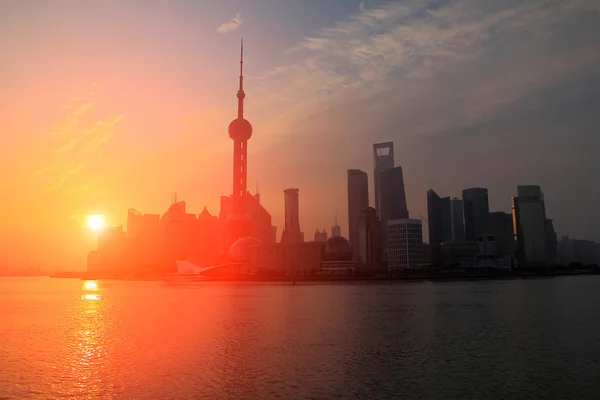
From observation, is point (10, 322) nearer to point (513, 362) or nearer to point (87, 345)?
point (87, 345)

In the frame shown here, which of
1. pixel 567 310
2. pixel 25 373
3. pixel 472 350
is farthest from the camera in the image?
pixel 567 310

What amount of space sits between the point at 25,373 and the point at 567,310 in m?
76.7

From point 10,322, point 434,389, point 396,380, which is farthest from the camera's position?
point 10,322

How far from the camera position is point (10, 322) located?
71.9 meters

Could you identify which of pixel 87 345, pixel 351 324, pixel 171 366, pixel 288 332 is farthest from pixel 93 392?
pixel 351 324

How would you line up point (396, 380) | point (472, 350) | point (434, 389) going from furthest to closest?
1. point (472, 350)
2. point (396, 380)
3. point (434, 389)

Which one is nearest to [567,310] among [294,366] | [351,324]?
[351,324]

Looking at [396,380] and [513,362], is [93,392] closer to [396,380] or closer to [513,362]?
[396,380]

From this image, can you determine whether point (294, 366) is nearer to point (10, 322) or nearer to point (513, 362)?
point (513, 362)

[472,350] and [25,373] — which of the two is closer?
[25,373]

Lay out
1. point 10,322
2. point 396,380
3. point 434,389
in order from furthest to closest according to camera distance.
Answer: point 10,322 → point 396,380 → point 434,389

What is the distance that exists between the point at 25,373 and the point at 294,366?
18.9m

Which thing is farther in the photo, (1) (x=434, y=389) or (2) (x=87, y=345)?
(2) (x=87, y=345)

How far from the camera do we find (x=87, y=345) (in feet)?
160
